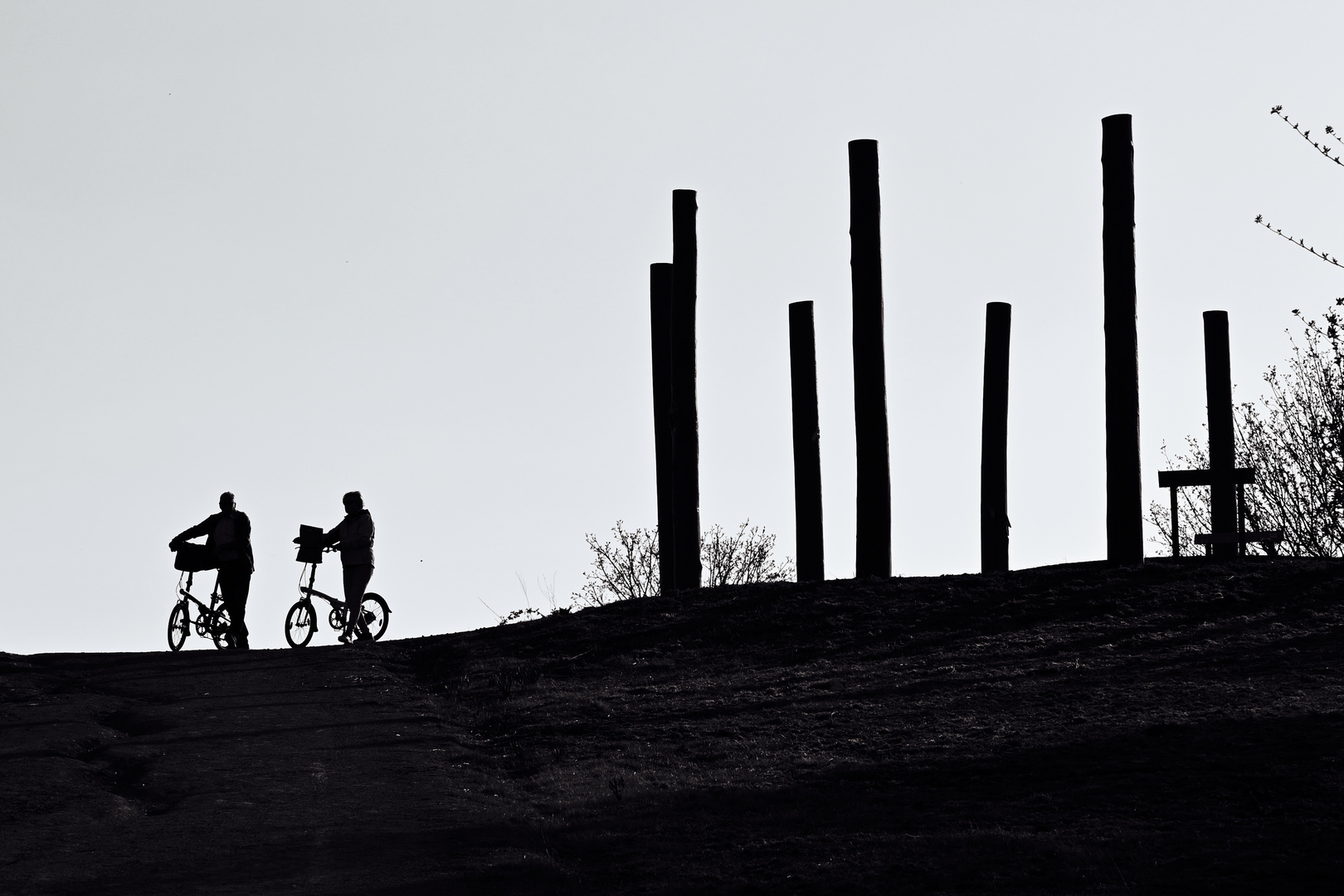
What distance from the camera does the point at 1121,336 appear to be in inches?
763

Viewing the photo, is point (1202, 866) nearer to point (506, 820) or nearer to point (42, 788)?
point (506, 820)

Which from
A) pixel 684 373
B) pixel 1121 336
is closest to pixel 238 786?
pixel 1121 336

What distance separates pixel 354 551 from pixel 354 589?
1.67 ft

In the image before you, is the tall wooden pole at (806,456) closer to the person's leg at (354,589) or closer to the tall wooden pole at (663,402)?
the tall wooden pole at (663,402)

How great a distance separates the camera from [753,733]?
43.7ft

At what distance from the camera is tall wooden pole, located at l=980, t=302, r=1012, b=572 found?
78.5ft

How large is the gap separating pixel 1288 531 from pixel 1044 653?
2307 centimetres

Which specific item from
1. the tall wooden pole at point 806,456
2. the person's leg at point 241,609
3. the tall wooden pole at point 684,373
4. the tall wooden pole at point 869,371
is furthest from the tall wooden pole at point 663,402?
the person's leg at point 241,609

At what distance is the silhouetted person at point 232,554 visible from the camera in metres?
21.7

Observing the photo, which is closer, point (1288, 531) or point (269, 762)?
point (269, 762)

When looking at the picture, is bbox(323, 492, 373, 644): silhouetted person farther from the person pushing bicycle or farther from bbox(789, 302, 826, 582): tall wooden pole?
bbox(789, 302, 826, 582): tall wooden pole

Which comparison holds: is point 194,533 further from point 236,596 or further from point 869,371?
point 869,371

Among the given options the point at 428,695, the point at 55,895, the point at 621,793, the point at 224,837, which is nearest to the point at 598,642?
the point at 428,695

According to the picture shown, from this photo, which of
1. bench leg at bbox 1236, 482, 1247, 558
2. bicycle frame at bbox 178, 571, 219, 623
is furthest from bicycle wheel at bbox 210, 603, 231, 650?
bench leg at bbox 1236, 482, 1247, 558
